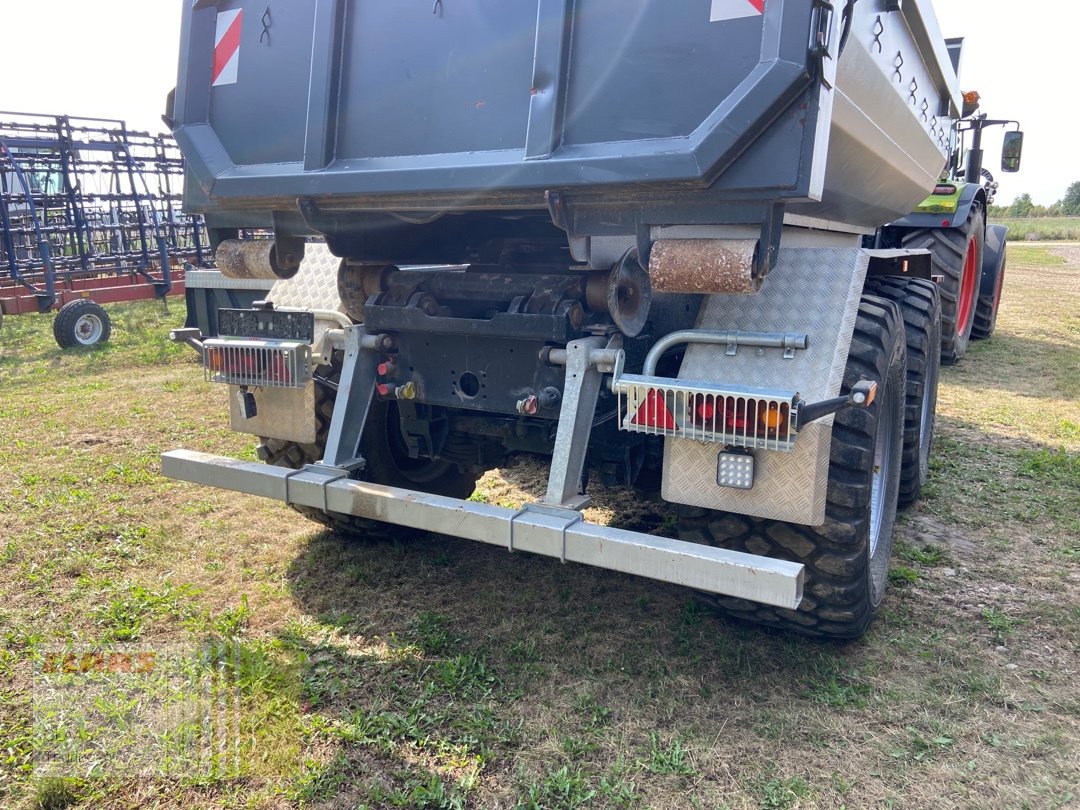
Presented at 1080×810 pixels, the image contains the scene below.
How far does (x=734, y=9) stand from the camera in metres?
2.16

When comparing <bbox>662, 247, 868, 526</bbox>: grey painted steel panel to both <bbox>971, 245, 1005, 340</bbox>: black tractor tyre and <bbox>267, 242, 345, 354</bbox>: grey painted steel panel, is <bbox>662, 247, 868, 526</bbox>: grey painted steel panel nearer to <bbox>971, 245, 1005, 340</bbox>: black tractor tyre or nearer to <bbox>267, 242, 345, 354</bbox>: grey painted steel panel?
<bbox>267, 242, 345, 354</bbox>: grey painted steel panel

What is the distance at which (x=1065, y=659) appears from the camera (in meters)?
3.00

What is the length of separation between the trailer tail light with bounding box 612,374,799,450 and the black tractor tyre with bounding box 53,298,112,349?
9419 mm

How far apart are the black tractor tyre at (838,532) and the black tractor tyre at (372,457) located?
4.84ft

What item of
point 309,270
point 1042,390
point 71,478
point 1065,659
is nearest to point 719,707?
point 1065,659

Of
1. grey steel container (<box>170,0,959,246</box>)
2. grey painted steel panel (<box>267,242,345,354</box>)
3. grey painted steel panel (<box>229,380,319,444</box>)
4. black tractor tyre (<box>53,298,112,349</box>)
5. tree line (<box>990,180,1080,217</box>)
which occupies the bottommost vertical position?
black tractor tyre (<box>53,298,112,349</box>)

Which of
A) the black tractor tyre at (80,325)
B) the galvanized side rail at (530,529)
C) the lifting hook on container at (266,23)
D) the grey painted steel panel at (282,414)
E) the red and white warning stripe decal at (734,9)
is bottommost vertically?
the black tractor tyre at (80,325)

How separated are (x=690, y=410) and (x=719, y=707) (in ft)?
3.44

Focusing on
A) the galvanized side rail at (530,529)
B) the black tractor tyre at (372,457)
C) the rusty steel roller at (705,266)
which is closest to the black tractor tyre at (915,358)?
the rusty steel roller at (705,266)

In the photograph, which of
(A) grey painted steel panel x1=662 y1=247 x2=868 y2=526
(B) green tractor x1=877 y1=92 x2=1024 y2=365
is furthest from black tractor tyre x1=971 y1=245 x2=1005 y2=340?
(A) grey painted steel panel x1=662 y1=247 x2=868 y2=526

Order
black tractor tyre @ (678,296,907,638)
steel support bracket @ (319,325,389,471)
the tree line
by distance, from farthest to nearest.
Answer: the tree line
steel support bracket @ (319,325,389,471)
black tractor tyre @ (678,296,907,638)

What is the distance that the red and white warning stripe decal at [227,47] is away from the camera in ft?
9.93

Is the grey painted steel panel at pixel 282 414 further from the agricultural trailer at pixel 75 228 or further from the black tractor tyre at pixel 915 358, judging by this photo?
the agricultural trailer at pixel 75 228

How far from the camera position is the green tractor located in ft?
25.2
